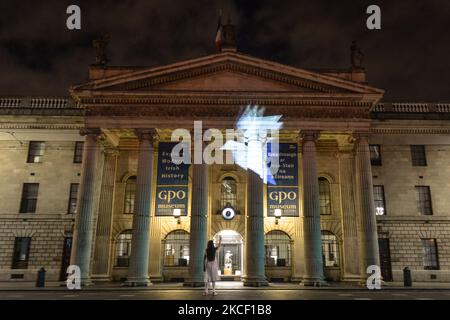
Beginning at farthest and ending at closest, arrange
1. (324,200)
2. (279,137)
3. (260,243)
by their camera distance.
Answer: (324,200), (279,137), (260,243)

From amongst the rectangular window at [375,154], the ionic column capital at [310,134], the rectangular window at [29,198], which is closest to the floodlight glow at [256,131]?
the ionic column capital at [310,134]

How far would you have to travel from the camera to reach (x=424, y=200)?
29.9 meters

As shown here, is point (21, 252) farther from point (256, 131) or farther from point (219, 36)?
point (219, 36)

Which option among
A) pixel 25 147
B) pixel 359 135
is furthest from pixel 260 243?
pixel 25 147

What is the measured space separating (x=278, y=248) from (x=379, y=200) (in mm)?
8441

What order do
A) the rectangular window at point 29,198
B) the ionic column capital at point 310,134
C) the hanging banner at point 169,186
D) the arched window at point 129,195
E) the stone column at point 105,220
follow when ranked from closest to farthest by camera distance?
the hanging banner at point 169,186 < the ionic column capital at point 310,134 < the stone column at point 105,220 < the rectangular window at point 29,198 < the arched window at point 129,195

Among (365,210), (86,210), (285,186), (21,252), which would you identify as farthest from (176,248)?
(365,210)

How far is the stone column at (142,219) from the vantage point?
79.7 ft

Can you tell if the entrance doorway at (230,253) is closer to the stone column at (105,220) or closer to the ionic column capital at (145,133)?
the stone column at (105,220)

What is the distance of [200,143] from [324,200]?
1082 centimetres

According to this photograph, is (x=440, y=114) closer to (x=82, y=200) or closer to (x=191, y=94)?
(x=191, y=94)

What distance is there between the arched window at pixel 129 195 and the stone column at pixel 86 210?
437cm

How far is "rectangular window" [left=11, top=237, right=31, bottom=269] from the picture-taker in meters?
28.6

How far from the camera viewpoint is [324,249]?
96.4 ft
